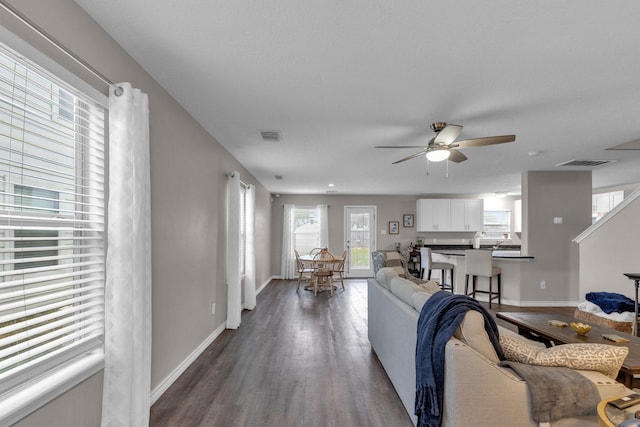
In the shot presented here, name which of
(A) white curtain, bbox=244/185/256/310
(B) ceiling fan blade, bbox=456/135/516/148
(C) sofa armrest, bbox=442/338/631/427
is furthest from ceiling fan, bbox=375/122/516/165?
(A) white curtain, bbox=244/185/256/310

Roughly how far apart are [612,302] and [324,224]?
19.1 feet

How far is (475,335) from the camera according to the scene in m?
1.68

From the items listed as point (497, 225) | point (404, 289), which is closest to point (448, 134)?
point (404, 289)

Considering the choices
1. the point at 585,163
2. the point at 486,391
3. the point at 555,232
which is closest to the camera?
the point at 486,391

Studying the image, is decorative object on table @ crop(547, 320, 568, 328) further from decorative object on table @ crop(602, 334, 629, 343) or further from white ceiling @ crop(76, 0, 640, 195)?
white ceiling @ crop(76, 0, 640, 195)

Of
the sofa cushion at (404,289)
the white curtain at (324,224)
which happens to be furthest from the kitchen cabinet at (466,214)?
the sofa cushion at (404,289)

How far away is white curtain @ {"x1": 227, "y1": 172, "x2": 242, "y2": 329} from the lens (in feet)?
13.3

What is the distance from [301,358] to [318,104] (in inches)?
97.1

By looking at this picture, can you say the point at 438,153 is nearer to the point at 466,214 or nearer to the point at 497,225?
the point at 466,214

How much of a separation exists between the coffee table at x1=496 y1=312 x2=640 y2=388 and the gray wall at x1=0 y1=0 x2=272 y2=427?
3.10 meters

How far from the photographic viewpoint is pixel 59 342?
1465 millimetres

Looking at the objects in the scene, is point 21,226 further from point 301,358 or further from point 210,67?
point 301,358

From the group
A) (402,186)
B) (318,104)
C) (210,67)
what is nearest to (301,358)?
(318,104)

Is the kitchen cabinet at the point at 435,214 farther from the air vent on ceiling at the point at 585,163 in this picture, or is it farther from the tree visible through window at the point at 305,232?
the air vent on ceiling at the point at 585,163
